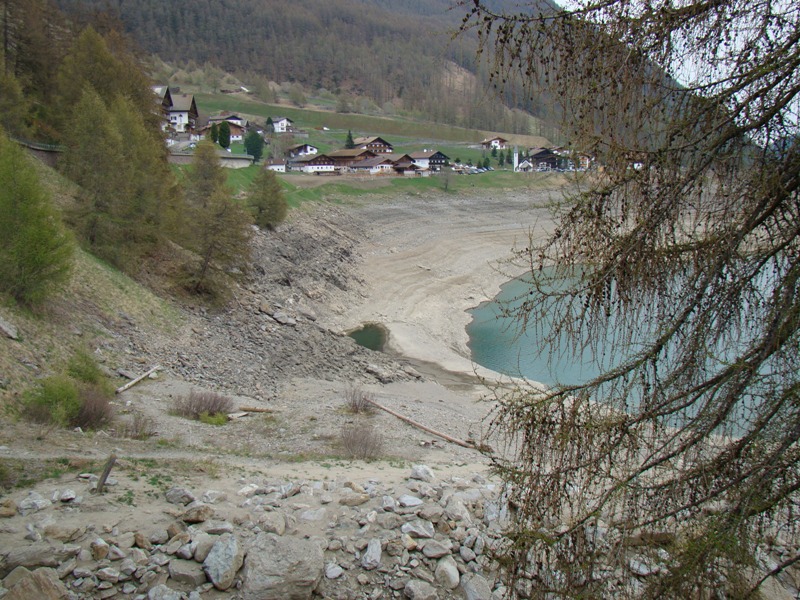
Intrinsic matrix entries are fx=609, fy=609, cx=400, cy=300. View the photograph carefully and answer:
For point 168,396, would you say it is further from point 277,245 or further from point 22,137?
point 277,245

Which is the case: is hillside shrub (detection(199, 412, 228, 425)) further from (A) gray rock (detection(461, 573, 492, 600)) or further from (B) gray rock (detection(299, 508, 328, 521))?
(A) gray rock (detection(461, 573, 492, 600))

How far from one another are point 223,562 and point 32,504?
2438mm

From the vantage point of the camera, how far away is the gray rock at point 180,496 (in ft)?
22.3

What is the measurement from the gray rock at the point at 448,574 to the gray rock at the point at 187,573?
82.6 inches

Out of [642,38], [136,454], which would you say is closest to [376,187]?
[136,454]

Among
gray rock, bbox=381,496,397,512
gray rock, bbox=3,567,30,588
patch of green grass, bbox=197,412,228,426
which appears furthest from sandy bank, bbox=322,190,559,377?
gray rock, bbox=3,567,30,588

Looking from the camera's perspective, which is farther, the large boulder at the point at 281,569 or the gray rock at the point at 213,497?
the gray rock at the point at 213,497

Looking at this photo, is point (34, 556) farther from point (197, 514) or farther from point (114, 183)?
point (114, 183)

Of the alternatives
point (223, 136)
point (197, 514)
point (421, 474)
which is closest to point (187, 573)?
point (197, 514)

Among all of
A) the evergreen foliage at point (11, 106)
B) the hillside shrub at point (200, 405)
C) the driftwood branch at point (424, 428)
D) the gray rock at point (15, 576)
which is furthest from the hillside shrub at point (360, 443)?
the evergreen foliage at point (11, 106)

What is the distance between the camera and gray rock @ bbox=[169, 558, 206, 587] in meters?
5.25

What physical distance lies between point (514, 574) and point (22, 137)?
2802 cm

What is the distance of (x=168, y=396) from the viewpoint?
47.1 ft

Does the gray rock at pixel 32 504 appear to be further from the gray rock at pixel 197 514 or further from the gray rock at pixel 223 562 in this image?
the gray rock at pixel 223 562
